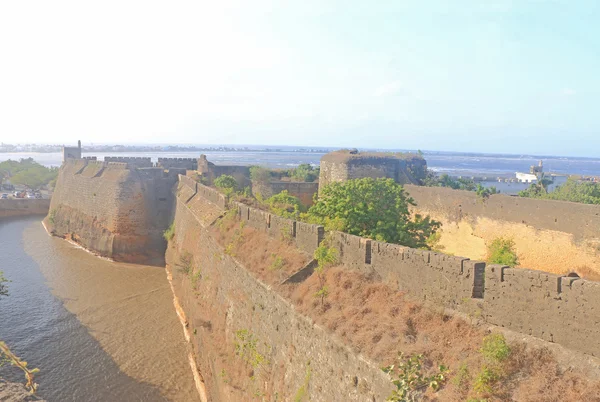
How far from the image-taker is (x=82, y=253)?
93.5 feet

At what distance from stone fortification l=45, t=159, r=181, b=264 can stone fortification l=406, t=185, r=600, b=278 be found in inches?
626

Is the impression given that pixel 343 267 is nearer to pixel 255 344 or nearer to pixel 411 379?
pixel 255 344

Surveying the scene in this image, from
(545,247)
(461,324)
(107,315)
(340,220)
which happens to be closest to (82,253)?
(107,315)

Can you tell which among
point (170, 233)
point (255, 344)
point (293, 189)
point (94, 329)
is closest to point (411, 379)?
point (255, 344)

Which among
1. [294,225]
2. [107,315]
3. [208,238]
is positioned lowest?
[107,315]

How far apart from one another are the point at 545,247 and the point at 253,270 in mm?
8116

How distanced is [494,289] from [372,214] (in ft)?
15.6

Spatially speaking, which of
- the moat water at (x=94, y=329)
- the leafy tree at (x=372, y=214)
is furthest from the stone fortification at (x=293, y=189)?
the leafy tree at (x=372, y=214)

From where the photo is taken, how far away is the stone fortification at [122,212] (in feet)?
89.6

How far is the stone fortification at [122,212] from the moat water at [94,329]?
48.3 inches

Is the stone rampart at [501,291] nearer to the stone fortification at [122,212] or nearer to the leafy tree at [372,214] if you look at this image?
the leafy tree at [372,214]

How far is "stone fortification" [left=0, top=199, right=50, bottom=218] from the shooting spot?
4116 centimetres

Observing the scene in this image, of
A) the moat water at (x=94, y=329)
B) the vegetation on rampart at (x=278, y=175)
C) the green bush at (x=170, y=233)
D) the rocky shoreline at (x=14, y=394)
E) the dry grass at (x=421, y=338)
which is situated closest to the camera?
the dry grass at (x=421, y=338)

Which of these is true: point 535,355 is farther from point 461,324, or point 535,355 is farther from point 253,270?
point 253,270
